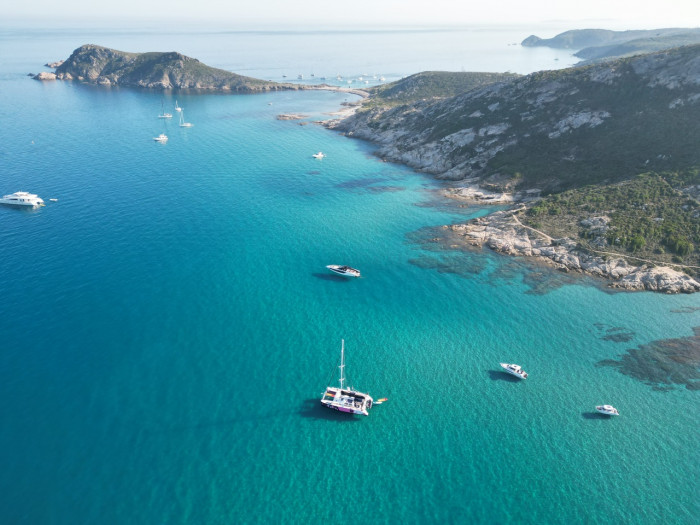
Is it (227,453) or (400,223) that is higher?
(400,223)

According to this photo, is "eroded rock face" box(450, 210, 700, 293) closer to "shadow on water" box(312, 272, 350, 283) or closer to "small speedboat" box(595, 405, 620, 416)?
"shadow on water" box(312, 272, 350, 283)

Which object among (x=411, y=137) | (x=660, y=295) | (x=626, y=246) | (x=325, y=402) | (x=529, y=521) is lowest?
(x=529, y=521)

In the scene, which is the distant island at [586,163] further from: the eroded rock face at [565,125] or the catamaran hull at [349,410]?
the catamaran hull at [349,410]

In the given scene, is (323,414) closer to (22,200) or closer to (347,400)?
(347,400)

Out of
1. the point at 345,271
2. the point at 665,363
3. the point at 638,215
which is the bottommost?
the point at 665,363

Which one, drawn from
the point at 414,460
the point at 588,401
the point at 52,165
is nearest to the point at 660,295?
the point at 588,401

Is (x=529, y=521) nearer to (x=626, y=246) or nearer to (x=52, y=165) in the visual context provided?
(x=626, y=246)

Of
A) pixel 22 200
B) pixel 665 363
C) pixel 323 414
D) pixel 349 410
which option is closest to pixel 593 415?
pixel 665 363

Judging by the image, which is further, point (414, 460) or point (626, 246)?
point (626, 246)
